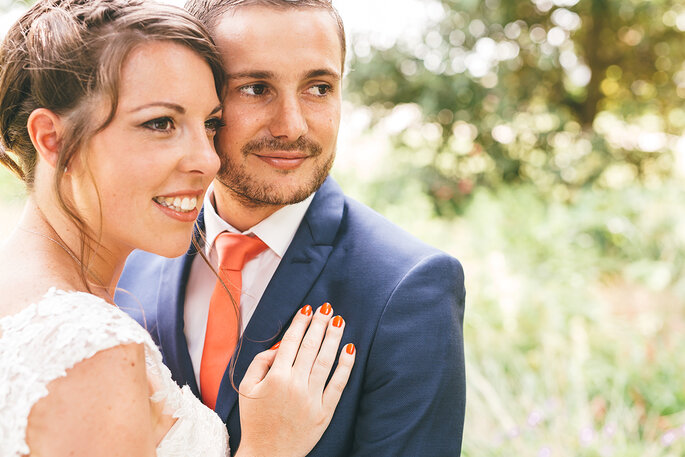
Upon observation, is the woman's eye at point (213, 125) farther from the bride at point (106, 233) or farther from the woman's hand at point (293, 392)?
the woman's hand at point (293, 392)

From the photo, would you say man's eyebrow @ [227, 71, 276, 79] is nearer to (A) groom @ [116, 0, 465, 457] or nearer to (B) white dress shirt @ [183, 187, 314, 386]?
(A) groom @ [116, 0, 465, 457]

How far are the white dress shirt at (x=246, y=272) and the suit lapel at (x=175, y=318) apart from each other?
0.15ft

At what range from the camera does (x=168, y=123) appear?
1.65 m

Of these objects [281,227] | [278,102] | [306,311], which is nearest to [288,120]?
[278,102]

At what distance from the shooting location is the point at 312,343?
1.87 m

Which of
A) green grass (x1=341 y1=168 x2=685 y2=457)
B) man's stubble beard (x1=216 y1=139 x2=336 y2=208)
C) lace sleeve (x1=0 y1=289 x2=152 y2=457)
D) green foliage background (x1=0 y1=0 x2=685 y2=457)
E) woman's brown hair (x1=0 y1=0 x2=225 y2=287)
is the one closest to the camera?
lace sleeve (x1=0 y1=289 x2=152 y2=457)

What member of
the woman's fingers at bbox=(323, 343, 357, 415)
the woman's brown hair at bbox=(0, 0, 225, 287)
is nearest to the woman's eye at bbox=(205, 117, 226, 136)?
the woman's brown hair at bbox=(0, 0, 225, 287)

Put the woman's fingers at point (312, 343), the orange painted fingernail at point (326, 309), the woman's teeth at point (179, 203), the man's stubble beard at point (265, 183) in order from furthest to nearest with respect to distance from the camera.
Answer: the man's stubble beard at point (265, 183), the orange painted fingernail at point (326, 309), the woman's fingers at point (312, 343), the woman's teeth at point (179, 203)

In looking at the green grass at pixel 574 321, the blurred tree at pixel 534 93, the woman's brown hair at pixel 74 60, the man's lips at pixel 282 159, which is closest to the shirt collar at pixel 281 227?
the man's lips at pixel 282 159

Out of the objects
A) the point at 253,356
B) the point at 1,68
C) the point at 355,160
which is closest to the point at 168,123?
the point at 1,68

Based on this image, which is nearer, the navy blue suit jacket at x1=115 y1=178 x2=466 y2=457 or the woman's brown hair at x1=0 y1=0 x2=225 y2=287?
the woman's brown hair at x1=0 y1=0 x2=225 y2=287

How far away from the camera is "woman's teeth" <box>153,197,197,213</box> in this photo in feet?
5.58

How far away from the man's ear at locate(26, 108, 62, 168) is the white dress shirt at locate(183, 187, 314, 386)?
2.50 ft

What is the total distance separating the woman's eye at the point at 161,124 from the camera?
1.61 m
